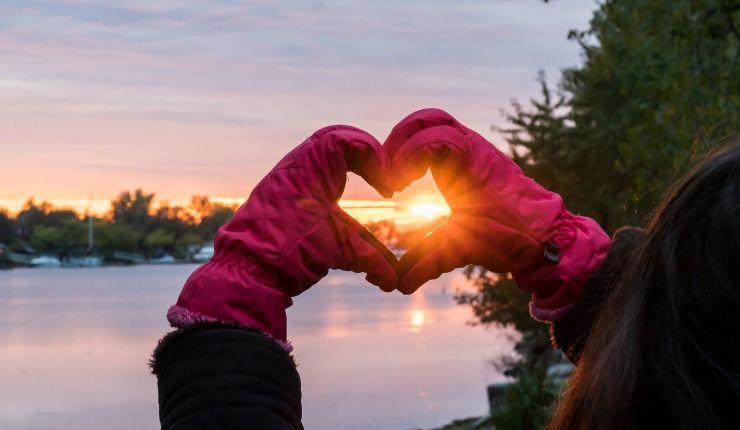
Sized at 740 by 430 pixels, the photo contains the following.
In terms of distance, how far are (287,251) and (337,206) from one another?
0.31ft

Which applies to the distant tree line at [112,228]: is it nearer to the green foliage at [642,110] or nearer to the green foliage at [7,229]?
the green foliage at [7,229]

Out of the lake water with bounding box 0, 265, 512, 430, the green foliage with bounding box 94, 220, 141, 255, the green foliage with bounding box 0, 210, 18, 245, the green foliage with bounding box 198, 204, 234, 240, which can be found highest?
the green foliage with bounding box 198, 204, 234, 240

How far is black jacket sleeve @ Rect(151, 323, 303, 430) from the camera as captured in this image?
40.5 inches

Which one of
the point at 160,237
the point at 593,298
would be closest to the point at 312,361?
the point at 160,237

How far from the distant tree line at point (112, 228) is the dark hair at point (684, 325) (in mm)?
41685

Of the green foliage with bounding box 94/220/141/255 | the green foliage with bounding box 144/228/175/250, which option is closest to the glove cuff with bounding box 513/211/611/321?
the green foliage with bounding box 144/228/175/250

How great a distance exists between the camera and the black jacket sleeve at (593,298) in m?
1.35

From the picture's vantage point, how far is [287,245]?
1.19 m

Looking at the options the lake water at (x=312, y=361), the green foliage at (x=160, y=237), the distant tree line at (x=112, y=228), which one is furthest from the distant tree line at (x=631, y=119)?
the green foliage at (x=160, y=237)

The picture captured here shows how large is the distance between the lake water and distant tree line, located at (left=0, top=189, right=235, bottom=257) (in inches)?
143

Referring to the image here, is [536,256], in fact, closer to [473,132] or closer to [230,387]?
[473,132]

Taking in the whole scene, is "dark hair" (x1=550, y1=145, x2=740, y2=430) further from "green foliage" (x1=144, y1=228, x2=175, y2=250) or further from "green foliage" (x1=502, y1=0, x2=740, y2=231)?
"green foliage" (x1=144, y1=228, x2=175, y2=250)

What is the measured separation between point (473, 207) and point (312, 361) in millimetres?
31048

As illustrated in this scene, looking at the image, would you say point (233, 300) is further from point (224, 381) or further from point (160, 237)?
point (160, 237)
